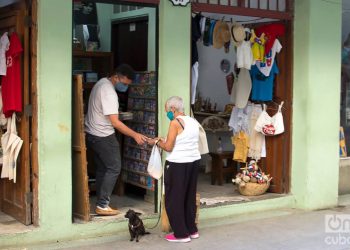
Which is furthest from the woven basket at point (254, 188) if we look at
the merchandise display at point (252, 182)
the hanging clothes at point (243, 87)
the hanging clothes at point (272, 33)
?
the hanging clothes at point (272, 33)

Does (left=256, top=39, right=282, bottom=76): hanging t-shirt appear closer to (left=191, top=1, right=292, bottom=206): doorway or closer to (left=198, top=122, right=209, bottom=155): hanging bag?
(left=191, top=1, right=292, bottom=206): doorway

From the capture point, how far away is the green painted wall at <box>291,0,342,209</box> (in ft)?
26.5

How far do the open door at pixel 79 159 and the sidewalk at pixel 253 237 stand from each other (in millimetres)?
399

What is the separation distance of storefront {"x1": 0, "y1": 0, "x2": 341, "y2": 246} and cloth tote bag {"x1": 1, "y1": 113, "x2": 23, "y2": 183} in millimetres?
394

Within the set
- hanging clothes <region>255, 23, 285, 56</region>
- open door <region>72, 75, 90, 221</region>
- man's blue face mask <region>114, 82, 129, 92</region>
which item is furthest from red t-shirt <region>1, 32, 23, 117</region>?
hanging clothes <region>255, 23, 285, 56</region>

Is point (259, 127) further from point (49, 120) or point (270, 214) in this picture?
point (49, 120)

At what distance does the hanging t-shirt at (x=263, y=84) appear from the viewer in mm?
8352

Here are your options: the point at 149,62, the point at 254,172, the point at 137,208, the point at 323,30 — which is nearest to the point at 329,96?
the point at 323,30

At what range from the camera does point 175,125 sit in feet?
20.6

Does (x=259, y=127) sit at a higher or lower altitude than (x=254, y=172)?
higher

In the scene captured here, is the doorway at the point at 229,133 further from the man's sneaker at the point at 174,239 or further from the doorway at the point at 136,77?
the man's sneaker at the point at 174,239

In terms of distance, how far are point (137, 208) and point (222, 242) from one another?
4.46 feet

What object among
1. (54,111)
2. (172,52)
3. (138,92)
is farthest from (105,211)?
(172,52)

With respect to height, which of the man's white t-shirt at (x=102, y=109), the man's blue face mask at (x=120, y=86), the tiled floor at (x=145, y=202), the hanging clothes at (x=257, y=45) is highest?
the hanging clothes at (x=257, y=45)
